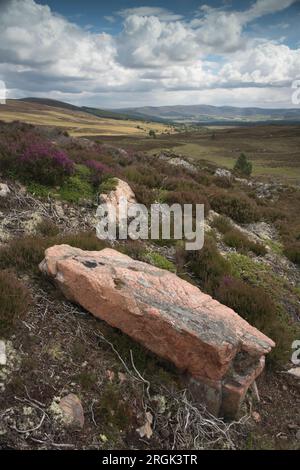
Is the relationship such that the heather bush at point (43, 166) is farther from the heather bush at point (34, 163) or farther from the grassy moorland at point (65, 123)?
the grassy moorland at point (65, 123)

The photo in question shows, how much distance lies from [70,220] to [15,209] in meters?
1.33

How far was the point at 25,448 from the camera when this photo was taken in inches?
169

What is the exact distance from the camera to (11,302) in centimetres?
555

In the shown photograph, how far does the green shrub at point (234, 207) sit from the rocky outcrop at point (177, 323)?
25.8 feet

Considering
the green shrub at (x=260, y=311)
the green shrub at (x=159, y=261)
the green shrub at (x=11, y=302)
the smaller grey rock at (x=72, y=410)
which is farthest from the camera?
the green shrub at (x=159, y=261)

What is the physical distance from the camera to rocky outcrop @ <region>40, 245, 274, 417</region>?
5.50 metres

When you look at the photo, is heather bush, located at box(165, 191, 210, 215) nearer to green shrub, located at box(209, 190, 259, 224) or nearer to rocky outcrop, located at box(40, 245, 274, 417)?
green shrub, located at box(209, 190, 259, 224)

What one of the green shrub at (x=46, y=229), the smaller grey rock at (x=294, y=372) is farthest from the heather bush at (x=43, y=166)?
the smaller grey rock at (x=294, y=372)

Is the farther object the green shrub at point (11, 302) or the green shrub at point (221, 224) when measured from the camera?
the green shrub at point (221, 224)

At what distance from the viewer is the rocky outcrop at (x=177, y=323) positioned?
550 centimetres

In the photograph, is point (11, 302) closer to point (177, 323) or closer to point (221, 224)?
point (177, 323)

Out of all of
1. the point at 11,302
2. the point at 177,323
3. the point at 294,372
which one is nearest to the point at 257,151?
the point at 294,372

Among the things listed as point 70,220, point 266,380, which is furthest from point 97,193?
point 266,380
